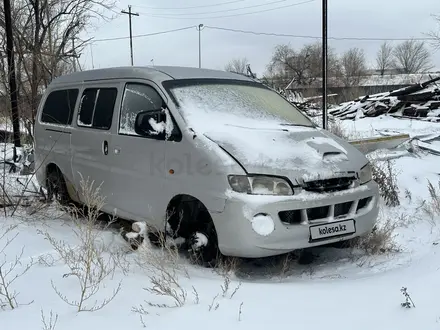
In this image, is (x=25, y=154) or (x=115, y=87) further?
(x=25, y=154)

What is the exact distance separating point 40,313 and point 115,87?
2.82 meters

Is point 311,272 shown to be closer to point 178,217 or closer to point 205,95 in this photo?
point 178,217

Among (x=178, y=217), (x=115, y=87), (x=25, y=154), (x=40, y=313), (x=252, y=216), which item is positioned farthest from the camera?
(x=25, y=154)

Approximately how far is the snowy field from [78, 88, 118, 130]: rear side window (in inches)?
52.1

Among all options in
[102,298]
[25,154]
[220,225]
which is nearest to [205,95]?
[220,225]

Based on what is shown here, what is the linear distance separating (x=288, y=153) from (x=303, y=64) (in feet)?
217

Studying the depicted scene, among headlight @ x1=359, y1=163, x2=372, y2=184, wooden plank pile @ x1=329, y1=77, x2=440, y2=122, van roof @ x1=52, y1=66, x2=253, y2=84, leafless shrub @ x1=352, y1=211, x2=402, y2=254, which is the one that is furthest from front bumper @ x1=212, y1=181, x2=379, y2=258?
wooden plank pile @ x1=329, y1=77, x2=440, y2=122

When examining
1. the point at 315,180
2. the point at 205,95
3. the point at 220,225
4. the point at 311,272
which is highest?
the point at 205,95

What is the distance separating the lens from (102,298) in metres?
2.96

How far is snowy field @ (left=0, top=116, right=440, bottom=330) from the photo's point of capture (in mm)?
2643

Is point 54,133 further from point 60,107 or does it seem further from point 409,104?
point 409,104

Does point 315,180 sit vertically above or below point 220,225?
above

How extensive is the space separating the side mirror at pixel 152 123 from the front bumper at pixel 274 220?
3.38 ft

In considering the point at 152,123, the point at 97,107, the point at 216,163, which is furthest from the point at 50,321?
the point at 97,107
